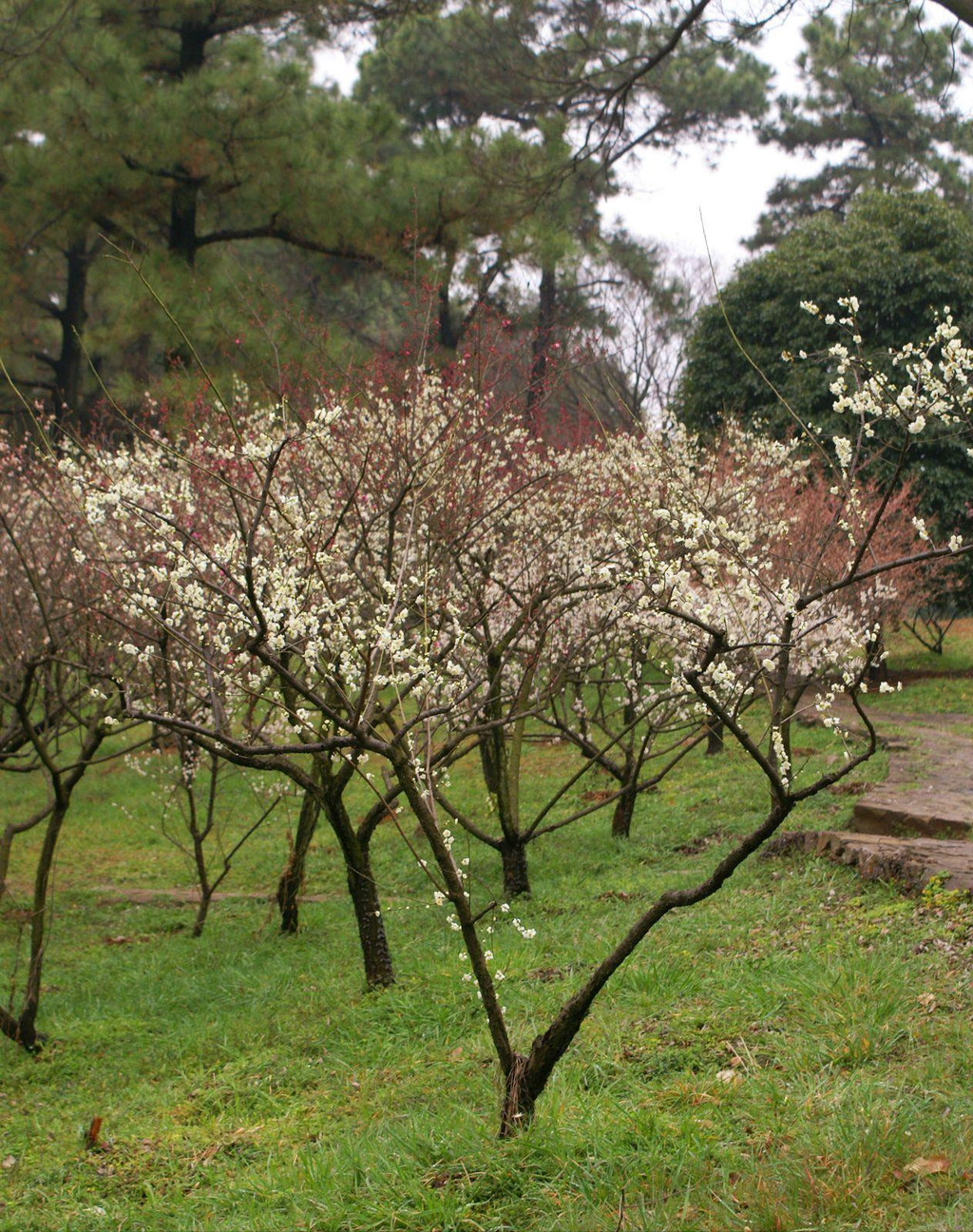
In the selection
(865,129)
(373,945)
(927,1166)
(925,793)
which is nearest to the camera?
(927,1166)

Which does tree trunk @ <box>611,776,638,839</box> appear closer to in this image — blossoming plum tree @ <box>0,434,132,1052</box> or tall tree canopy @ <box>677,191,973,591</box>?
blossoming plum tree @ <box>0,434,132,1052</box>

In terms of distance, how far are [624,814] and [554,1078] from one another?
195 inches

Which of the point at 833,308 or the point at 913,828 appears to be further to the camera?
the point at 833,308

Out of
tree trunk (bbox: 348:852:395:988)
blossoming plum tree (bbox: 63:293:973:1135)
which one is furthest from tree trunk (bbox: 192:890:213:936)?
tree trunk (bbox: 348:852:395:988)

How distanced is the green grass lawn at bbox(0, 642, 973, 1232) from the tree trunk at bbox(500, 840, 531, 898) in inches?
9.5

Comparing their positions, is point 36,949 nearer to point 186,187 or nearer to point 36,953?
point 36,953

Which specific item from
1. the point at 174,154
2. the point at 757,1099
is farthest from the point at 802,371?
the point at 757,1099

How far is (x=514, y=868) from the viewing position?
295 inches

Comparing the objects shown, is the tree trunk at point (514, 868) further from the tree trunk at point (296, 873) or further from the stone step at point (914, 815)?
the stone step at point (914, 815)

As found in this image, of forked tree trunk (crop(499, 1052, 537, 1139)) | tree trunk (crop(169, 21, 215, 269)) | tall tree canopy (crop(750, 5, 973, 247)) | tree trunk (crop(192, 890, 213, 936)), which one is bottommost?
tree trunk (crop(192, 890, 213, 936))

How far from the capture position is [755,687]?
7.44 metres

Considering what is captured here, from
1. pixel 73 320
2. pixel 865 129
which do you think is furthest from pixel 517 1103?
pixel 865 129

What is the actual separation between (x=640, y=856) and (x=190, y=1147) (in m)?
4.62

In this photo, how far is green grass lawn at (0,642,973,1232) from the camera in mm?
3018
